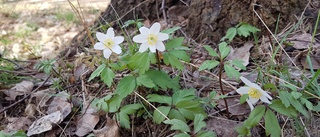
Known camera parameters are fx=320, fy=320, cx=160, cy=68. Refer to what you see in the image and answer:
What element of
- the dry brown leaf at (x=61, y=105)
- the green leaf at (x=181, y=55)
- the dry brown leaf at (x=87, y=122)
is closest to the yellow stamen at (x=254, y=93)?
the green leaf at (x=181, y=55)

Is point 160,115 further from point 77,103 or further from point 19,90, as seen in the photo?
point 19,90

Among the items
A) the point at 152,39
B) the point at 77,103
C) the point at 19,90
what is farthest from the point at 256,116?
the point at 19,90

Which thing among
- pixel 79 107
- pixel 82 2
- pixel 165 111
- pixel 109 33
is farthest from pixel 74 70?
pixel 82 2

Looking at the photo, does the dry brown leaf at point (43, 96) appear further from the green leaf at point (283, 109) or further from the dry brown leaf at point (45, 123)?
the green leaf at point (283, 109)

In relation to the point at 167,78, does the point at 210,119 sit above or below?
below

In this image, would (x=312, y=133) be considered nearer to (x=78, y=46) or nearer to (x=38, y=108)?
(x=38, y=108)
